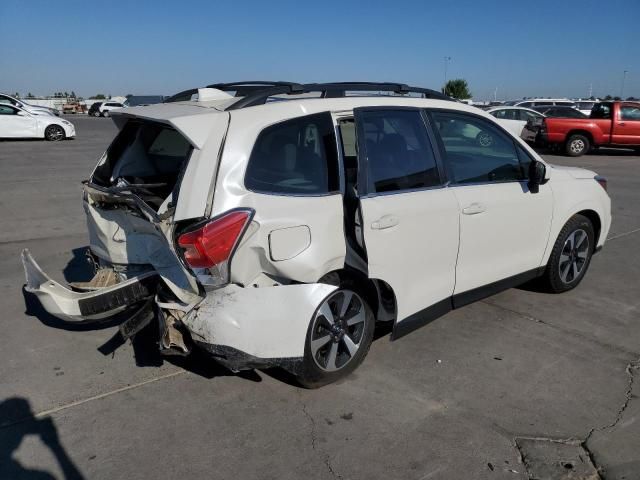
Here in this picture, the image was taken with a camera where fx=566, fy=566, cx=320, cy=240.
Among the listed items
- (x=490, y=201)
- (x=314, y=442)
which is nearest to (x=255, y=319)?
(x=314, y=442)

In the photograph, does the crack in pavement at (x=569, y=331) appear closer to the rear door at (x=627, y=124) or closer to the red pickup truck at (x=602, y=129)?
the red pickup truck at (x=602, y=129)

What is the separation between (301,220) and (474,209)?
148cm

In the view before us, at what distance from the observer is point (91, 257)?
4199mm

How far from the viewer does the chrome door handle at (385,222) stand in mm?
3389

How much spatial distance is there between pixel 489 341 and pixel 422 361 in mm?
640

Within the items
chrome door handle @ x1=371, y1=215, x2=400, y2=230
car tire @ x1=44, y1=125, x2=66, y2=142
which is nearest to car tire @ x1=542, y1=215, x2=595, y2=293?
chrome door handle @ x1=371, y1=215, x2=400, y2=230

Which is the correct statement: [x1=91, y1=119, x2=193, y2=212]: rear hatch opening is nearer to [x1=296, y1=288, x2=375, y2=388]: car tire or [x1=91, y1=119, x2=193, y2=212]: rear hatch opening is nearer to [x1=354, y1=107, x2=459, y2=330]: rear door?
[x1=354, y1=107, x2=459, y2=330]: rear door

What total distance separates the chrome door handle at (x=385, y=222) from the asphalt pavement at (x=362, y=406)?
39.5 inches

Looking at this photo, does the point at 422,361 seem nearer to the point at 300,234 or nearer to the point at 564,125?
the point at 300,234

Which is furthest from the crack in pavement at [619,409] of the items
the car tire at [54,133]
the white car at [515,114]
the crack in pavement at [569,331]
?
the car tire at [54,133]

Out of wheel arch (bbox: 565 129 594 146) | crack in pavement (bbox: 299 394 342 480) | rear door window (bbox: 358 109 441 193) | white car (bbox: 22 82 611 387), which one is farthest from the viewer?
wheel arch (bbox: 565 129 594 146)

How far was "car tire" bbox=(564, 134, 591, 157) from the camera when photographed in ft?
60.6

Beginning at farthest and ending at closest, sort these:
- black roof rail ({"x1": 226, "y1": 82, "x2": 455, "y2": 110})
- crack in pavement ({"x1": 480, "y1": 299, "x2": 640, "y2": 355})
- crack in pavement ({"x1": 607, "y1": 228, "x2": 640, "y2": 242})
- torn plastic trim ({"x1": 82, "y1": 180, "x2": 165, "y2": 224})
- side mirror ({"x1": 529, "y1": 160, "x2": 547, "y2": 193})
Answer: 1. crack in pavement ({"x1": 607, "y1": 228, "x2": 640, "y2": 242})
2. side mirror ({"x1": 529, "y1": 160, "x2": 547, "y2": 193})
3. crack in pavement ({"x1": 480, "y1": 299, "x2": 640, "y2": 355})
4. black roof rail ({"x1": 226, "y1": 82, "x2": 455, "y2": 110})
5. torn plastic trim ({"x1": 82, "y1": 180, "x2": 165, "y2": 224})

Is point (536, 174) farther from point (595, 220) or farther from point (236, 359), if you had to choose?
point (236, 359)
